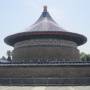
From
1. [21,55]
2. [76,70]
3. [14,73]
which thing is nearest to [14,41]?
[21,55]

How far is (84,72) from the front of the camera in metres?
20.6

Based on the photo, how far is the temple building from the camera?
67.6 feet

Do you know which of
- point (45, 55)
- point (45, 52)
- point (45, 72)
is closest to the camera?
point (45, 72)

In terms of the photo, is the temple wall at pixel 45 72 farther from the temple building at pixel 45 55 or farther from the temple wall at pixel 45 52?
the temple wall at pixel 45 52

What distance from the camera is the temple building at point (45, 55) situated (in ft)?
67.6

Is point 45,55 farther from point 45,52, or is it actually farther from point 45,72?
point 45,72

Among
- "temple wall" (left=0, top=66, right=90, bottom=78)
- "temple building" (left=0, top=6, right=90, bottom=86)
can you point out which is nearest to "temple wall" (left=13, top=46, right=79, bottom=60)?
"temple building" (left=0, top=6, right=90, bottom=86)

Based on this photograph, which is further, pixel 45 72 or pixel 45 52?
pixel 45 52

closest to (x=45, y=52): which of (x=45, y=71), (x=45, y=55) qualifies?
(x=45, y=55)

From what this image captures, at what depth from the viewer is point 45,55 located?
99.9ft

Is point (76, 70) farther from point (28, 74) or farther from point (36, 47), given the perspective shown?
point (36, 47)

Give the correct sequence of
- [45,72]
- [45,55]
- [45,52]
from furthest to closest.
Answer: [45,55]
[45,52]
[45,72]

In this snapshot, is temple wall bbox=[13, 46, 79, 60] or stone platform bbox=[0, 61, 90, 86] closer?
stone platform bbox=[0, 61, 90, 86]

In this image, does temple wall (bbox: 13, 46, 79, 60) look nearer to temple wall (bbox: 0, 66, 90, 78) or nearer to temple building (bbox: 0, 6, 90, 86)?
temple building (bbox: 0, 6, 90, 86)
